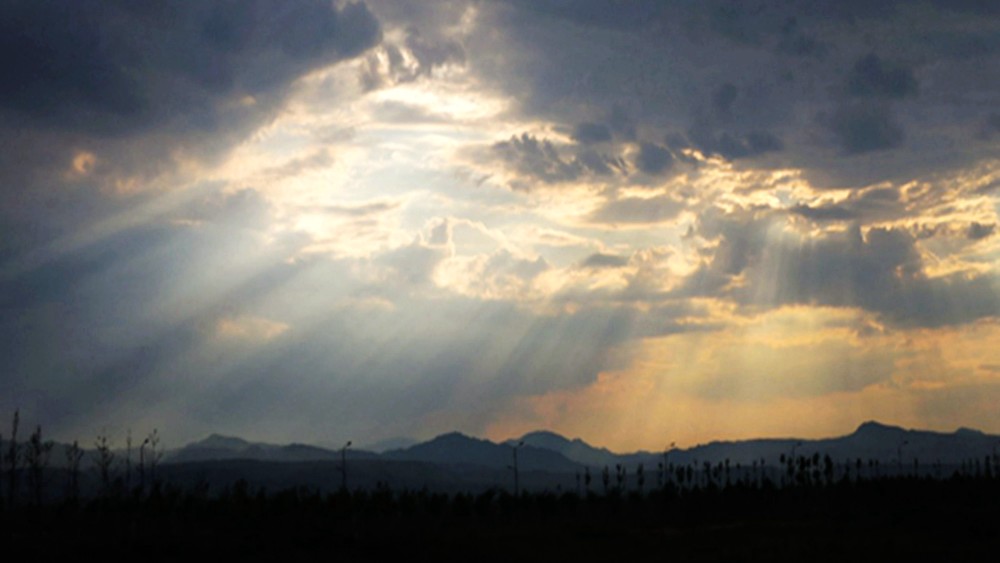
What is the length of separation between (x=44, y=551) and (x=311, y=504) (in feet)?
92.1

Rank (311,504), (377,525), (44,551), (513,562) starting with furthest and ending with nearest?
1. (311,504)
2. (377,525)
3. (513,562)
4. (44,551)

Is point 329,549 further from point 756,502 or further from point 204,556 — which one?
point 756,502

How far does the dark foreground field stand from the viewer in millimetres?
45875

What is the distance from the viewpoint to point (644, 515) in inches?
3250

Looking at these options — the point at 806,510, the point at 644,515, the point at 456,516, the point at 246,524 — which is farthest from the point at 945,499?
the point at 246,524

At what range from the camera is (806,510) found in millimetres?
83188

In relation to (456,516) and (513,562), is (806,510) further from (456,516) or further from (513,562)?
(513,562)

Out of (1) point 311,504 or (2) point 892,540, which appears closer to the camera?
(2) point 892,540

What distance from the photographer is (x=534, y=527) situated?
66250 millimetres

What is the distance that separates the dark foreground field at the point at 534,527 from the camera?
45.9 m

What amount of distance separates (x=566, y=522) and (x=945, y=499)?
35.9 metres

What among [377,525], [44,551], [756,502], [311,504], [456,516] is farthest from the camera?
[756,502]

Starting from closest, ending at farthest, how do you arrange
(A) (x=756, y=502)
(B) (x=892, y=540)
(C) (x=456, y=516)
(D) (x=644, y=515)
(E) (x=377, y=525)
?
(B) (x=892, y=540), (E) (x=377, y=525), (C) (x=456, y=516), (D) (x=644, y=515), (A) (x=756, y=502)

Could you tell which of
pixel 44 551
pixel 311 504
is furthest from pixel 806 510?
pixel 44 551
